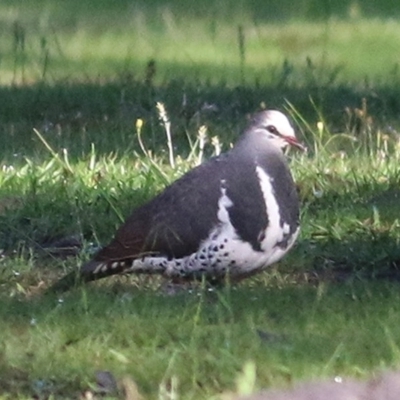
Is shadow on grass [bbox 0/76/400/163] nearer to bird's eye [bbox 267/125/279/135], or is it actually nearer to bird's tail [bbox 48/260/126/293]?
bird's eye [bbox 267/125/279/135]

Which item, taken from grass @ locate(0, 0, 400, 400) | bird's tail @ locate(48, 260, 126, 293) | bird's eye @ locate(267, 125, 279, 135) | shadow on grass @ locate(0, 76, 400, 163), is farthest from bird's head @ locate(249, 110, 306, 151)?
shadow on grass @ locate(0, 76, 400, 163)

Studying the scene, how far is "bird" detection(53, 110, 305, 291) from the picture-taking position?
587 cm

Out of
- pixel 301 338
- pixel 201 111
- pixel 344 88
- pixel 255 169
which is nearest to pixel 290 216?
pixel 255 169

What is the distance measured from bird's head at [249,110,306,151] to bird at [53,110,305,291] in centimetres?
7

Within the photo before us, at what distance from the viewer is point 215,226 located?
5918 millimetres

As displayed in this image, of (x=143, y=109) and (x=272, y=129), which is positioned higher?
(x=272, y=129)

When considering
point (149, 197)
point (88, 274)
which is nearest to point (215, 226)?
point (88, 274)

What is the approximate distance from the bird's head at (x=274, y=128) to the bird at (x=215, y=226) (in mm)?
73

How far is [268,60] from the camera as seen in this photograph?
14.1 meters

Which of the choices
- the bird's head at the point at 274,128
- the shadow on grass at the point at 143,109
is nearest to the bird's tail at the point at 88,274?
the bird's head at the point at 274,128

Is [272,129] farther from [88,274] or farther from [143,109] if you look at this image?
[143,109]

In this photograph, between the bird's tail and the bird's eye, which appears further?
the bird's eye

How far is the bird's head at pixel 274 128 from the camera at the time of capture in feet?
20.8

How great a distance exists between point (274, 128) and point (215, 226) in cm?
63
